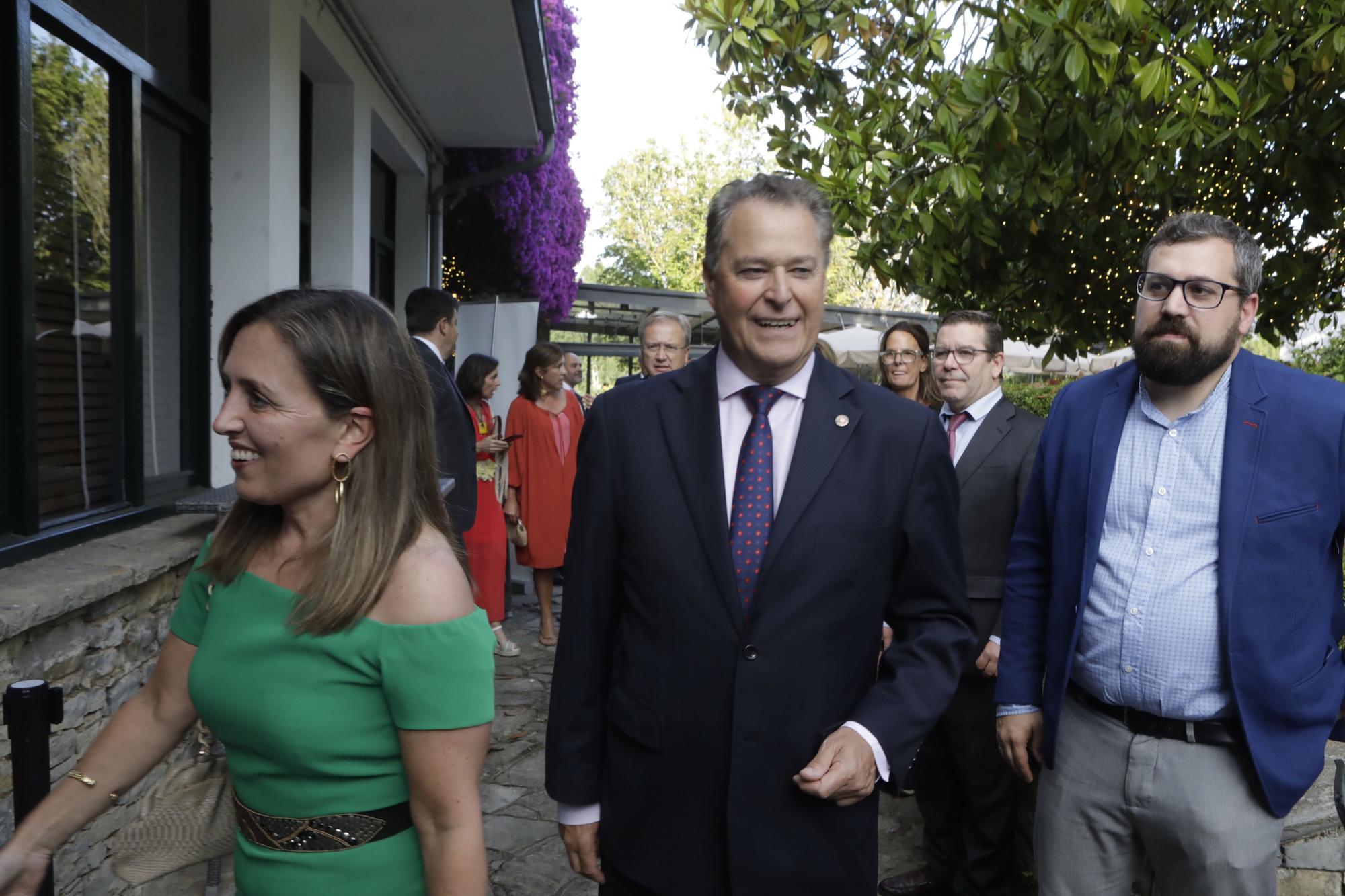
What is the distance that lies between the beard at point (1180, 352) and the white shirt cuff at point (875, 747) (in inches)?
49.4

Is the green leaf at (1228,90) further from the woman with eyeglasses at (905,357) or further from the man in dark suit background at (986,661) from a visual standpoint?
the woman with eyeglasses at (905,357)

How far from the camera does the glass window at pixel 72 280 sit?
3.63 metres

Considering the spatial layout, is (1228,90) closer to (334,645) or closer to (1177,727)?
(1177,727)

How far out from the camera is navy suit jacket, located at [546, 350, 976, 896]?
212cm

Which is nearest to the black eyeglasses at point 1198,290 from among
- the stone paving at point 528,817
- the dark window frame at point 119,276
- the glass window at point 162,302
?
the stone paving at point 528,817

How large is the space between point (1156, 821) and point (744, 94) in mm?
4650

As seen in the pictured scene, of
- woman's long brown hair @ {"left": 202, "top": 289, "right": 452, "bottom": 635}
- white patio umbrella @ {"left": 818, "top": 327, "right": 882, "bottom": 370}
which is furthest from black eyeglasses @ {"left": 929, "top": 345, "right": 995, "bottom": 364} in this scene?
white patio umbrella @ {"left": 818, "top": 327, "right": 882, "bottom": 370}

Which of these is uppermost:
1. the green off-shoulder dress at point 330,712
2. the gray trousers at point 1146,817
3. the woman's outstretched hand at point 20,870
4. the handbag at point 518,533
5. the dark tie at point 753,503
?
the dark tie at point 753,503

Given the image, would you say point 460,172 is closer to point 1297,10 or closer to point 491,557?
point 491,557

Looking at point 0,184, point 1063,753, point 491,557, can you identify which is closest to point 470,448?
point 491,557

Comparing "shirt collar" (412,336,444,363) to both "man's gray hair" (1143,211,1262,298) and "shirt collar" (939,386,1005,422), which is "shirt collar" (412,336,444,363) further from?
"man's gray hair" (1143,211,1262,298)

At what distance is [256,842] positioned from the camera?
1792 millimetres

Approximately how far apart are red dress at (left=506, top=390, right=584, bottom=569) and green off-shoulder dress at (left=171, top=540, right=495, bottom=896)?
6138mm

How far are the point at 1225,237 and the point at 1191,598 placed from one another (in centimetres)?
89
